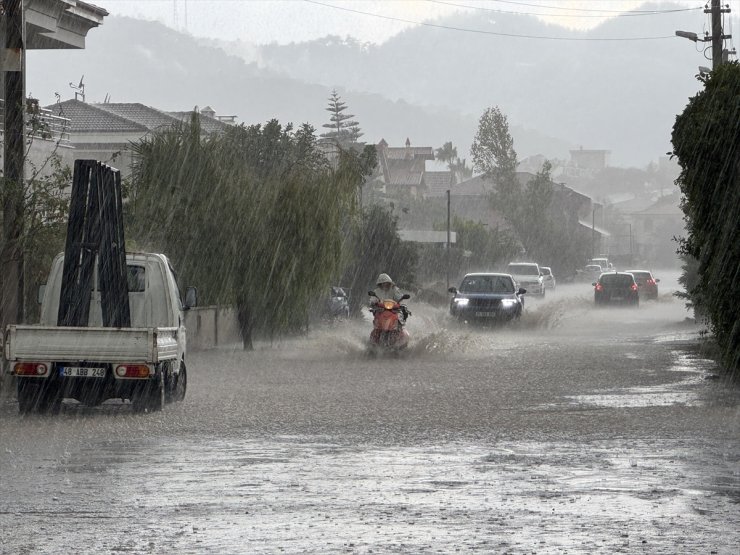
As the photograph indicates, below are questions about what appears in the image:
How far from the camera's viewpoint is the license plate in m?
16.0

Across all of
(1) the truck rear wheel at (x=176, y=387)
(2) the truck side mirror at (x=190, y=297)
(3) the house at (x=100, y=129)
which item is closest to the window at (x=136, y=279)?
(2) the truck side mirror at (x=190, y=297)

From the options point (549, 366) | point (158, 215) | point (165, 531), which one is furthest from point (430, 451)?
point (158, 215)

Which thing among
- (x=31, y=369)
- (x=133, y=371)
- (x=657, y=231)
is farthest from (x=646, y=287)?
(x=657, y=231)

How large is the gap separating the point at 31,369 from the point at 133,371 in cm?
113

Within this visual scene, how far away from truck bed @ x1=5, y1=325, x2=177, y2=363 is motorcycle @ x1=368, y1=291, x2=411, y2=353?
10.5 meters

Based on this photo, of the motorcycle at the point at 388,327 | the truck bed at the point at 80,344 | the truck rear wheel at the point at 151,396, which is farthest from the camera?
the motorcycle at the point at 388,327

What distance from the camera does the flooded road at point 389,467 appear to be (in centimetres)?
833

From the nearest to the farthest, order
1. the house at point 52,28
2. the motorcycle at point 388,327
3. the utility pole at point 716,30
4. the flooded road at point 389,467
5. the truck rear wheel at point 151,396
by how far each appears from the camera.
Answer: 1. the flooded road at point 389,467
2. the truck rear wheel at point 151,396
3. the motorcycle at point 388,327
4. the house at point 52,28
5. the utility pole at point 716,30

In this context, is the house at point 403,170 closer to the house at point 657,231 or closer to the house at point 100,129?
the house at point 657,231

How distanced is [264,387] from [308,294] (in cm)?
1071

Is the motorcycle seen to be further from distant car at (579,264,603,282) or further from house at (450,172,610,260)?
house at (450,172,610,260)

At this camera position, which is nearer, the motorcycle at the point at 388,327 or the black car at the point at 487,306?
the motorcycle at the point at 388,327

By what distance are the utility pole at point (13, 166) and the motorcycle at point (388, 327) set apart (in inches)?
315

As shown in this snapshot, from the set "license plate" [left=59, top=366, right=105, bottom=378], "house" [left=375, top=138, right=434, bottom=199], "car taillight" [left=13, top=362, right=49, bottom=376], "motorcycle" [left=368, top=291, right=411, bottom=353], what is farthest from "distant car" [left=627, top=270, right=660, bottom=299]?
"house" [left=375, top=138, right=434, bottom=199]
